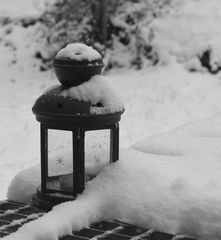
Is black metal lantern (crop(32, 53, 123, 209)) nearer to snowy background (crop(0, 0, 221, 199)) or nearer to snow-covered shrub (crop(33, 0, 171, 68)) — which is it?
snowy background (crop(0, 0, 221, 199))

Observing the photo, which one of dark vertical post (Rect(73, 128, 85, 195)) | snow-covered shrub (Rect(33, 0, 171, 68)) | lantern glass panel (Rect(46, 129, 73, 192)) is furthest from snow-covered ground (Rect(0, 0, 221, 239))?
dark vertical post (Rect(73, 128, 85, 195))

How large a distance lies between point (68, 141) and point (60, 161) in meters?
0.13

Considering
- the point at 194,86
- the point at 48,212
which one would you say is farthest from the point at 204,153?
the point at 194,86

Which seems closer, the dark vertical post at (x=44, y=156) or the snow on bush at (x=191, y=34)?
the dark vertical post at (x=44, y=156)

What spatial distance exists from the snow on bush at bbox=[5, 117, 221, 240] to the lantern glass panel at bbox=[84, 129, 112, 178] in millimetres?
73

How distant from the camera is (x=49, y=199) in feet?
9.41

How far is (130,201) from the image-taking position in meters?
2.68

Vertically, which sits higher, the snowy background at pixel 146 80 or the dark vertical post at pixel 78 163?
the dark vertical post at pixel 78 163

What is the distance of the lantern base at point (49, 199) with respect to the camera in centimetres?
283

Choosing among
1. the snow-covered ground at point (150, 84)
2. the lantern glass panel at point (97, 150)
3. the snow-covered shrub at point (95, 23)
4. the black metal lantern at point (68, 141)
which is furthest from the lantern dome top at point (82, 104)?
the snow-covered shrub at point (95, 23)

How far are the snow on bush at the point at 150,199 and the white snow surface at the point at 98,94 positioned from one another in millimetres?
282

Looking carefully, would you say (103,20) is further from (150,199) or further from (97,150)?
(150,199)

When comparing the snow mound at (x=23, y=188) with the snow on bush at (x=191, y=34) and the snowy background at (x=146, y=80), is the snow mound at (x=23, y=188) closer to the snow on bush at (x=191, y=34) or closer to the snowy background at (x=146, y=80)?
the snowy background at (x=146, y=80)

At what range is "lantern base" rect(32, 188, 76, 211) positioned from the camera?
2.83 m
